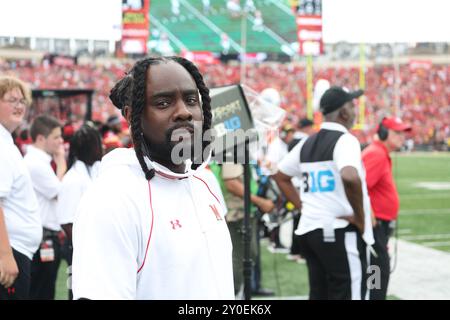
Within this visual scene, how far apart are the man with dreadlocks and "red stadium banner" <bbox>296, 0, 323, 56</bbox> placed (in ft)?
69.0

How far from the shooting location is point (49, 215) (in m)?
4.81

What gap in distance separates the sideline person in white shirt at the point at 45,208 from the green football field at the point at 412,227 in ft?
5.33

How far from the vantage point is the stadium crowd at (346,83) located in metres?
43.5

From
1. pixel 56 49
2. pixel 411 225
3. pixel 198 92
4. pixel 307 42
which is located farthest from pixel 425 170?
pixel 56 49

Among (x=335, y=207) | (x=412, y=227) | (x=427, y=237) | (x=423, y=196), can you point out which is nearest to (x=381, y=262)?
(x=335, y=207)

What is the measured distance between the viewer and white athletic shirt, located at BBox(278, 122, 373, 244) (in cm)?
426

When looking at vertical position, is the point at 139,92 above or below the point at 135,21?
below

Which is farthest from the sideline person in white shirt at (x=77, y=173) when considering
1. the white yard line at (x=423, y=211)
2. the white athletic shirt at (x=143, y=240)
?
the white yard line at (x=423, y=211)

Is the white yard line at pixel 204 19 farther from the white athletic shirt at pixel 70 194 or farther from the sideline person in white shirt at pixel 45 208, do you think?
the white athletic shirt at pixel 70 194

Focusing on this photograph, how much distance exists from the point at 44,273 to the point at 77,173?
81 centimetres

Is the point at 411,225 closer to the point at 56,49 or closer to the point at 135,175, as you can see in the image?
the point at 135,175

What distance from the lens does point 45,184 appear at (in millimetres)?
4625

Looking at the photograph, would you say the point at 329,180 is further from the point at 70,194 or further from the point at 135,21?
the point at 135,21

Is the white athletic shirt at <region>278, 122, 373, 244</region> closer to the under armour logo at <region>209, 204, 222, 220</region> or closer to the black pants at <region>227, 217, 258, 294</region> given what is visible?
the black pants at <region>227, 217, 258, 294</region>
